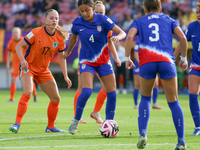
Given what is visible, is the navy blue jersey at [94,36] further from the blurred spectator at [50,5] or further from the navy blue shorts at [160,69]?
the blurred spectator at [50,5]

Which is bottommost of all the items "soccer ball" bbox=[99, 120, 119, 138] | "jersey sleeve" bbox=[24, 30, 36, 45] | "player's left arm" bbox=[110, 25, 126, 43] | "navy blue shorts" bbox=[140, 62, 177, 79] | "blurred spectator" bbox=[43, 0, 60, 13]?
"soccer ball" bbox=[99, 120, 119, 138]

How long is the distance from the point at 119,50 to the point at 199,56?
11.5 metres

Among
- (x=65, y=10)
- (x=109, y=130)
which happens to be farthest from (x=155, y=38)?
(x=65, y=10)

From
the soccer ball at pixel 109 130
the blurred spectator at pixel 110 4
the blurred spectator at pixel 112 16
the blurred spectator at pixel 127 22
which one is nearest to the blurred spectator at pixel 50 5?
the blurred spectator at pixel 110 4

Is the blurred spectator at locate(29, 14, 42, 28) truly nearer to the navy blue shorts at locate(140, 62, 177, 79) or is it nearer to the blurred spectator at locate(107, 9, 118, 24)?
the blurred spectator at locate(107, 9, 118, 24)

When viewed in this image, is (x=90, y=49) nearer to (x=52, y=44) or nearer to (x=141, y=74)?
(x=52, y=44)

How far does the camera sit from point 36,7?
953 inches

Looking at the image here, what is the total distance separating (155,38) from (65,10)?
65.2ft

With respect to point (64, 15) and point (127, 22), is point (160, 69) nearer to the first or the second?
point (127, 22)

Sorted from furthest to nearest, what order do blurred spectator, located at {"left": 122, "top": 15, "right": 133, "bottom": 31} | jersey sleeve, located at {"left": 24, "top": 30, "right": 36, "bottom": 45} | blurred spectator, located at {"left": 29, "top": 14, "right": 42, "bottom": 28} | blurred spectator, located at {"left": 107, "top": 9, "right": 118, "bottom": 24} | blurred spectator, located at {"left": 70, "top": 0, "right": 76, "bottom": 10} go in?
blurred spectator, located at {"left": 70, "top": 0, "right": 76, "bottom": 10} → blurred spectator, located at {"left": 29, "top": 14, "right": 42, "bottom": 28} → blurred spectator, located at {"left": 107, "top": 9, "right": 118, "bottom": 24} → blurred spectator, located at {"left": 122, "top": 15, "right": 133, "bottom": 31} → jersey sleeve, located at {"left": 24, "top": 30, "right": 36, "bottom": 45}

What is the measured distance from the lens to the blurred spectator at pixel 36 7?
24078 millimetres

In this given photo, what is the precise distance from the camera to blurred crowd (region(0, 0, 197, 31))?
21547mm

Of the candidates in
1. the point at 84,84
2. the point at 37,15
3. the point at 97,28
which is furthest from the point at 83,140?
the point at 37,15

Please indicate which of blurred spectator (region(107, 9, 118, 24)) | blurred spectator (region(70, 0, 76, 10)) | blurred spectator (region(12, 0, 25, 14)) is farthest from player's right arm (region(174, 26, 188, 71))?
blurred spectator (region(12, 0, 25, 14))
